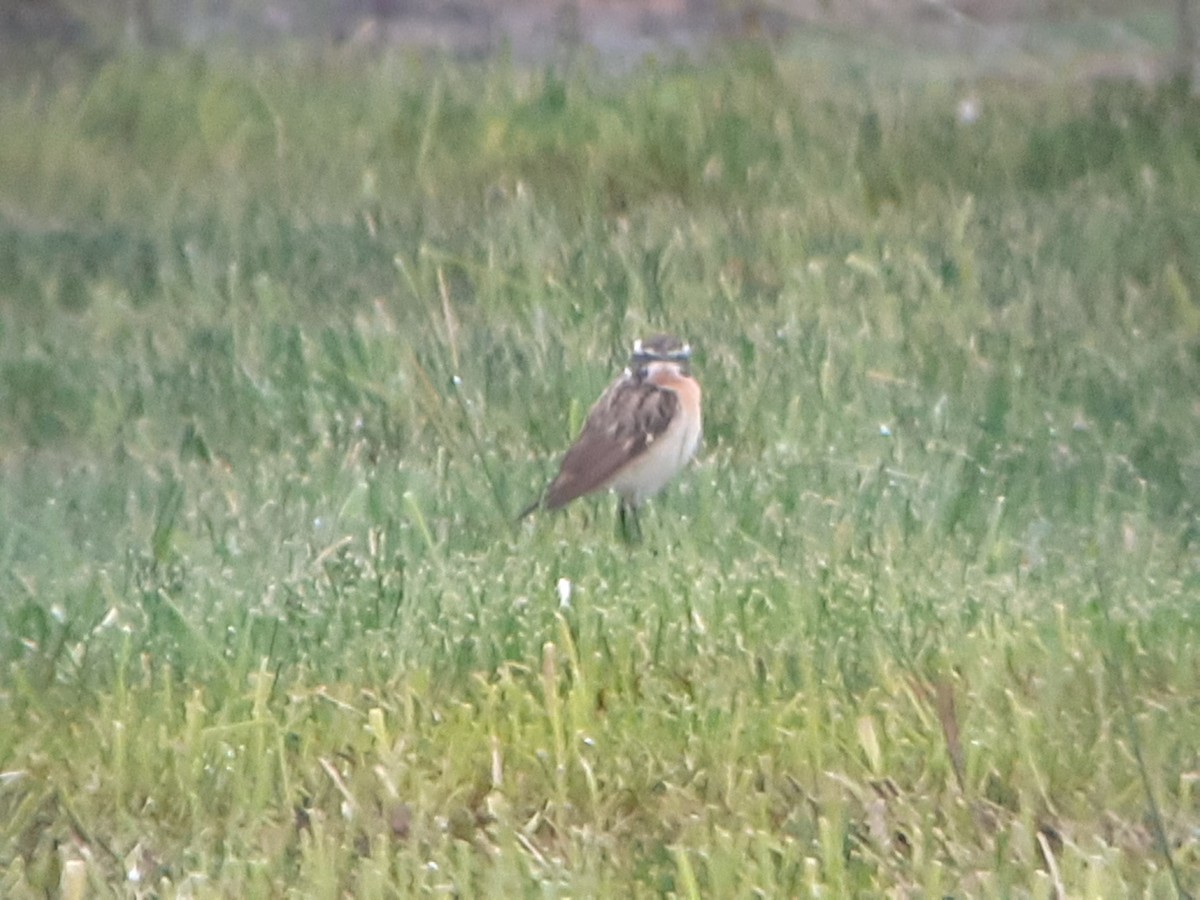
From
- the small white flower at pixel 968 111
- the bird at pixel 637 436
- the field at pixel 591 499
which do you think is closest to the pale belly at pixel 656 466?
the bird at pixel 637 436

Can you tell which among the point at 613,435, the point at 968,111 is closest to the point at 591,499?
the point at 613,435

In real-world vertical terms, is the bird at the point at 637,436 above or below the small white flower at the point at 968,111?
above

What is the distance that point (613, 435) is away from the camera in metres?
6.99

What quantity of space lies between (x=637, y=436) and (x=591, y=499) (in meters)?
0.30

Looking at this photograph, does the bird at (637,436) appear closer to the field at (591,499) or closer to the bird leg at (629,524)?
the bird leg at (629,524)

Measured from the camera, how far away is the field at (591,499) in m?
Result: 4.95

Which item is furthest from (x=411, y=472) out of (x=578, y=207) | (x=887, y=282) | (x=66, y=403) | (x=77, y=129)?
(x=77, y=129)

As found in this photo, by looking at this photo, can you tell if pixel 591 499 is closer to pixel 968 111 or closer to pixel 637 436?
pixel 637 436

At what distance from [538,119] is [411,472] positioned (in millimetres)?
4641

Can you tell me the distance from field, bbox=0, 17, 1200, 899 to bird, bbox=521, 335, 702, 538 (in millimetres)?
138

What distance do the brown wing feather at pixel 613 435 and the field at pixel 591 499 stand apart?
0.15 meters

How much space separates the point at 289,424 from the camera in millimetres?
8211

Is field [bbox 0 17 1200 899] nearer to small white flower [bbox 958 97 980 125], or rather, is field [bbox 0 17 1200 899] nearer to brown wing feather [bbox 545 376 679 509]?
small white flower [bbox 958 97 980 125]

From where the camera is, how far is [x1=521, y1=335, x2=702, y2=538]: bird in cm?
681
